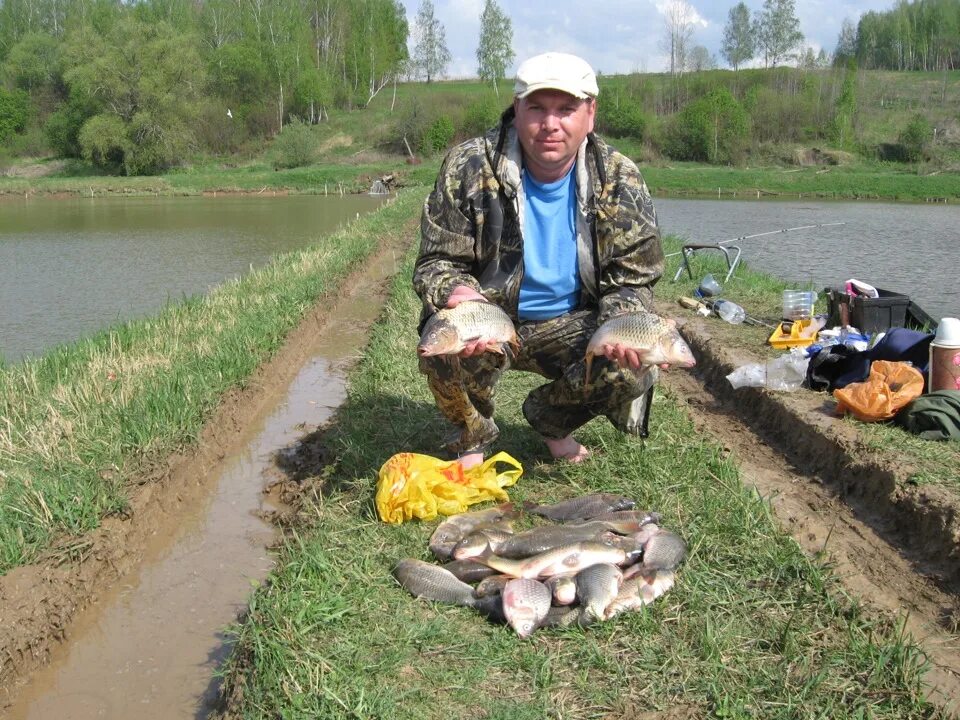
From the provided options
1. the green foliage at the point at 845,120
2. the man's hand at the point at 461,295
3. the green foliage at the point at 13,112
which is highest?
the green foliage at the point at 13,112

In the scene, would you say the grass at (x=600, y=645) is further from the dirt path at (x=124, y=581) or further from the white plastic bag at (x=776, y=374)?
the white plastic bag at (x=776, y=374)

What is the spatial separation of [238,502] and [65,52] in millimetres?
70867

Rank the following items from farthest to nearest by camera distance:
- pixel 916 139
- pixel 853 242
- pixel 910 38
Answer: pixel 910 38 → pixel 916 139 → pixel 853 242

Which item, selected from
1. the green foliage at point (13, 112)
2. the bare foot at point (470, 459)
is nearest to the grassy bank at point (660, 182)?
the green foliage at point (13, 112)

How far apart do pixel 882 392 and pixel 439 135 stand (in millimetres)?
57040

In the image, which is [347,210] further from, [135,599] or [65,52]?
[65,52]

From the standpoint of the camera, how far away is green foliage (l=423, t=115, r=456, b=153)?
6019 cm

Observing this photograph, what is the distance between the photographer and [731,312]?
9.08 m

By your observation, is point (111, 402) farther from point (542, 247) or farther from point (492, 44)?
point (492, 44)

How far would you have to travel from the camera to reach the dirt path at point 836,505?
133 inches

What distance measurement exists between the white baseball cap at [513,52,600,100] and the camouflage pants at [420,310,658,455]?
43.2 inches

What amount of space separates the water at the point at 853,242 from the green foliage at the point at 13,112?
51751mm

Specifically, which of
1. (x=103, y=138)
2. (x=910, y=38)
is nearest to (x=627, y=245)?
(x=103, y=138)

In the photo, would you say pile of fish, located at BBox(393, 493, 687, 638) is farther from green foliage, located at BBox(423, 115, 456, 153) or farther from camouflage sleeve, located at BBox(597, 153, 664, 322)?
green foliage, located at BBox(423, 115, 456, 153)
